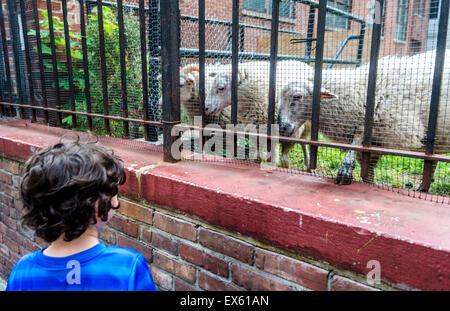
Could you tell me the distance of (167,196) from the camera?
1839 mm

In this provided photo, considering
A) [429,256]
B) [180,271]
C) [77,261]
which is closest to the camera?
[429,256]

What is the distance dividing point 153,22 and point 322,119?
6.20 feet

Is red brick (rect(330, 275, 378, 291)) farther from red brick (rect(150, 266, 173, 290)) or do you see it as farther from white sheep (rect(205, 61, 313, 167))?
white sheep (rect(205, 61, 313, 167))

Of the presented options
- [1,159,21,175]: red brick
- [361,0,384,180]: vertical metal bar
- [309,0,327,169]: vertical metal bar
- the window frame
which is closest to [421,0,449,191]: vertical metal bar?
[361,0,384,180]: vertical metal bar

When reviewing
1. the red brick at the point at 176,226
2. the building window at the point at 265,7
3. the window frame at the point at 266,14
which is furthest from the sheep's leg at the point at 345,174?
the building window at the point at 265,7

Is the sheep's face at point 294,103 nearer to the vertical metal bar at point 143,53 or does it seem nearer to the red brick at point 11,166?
the vertical metal bar at point 143,53

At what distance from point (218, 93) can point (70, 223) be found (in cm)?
274

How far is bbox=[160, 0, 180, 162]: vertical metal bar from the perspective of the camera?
1943mm

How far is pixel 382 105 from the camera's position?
277 cm

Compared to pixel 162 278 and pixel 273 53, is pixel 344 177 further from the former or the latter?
pixel 162 278

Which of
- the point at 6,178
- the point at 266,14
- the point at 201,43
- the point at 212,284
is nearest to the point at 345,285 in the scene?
the point at 212,284

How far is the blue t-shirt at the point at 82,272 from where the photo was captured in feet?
3.87
